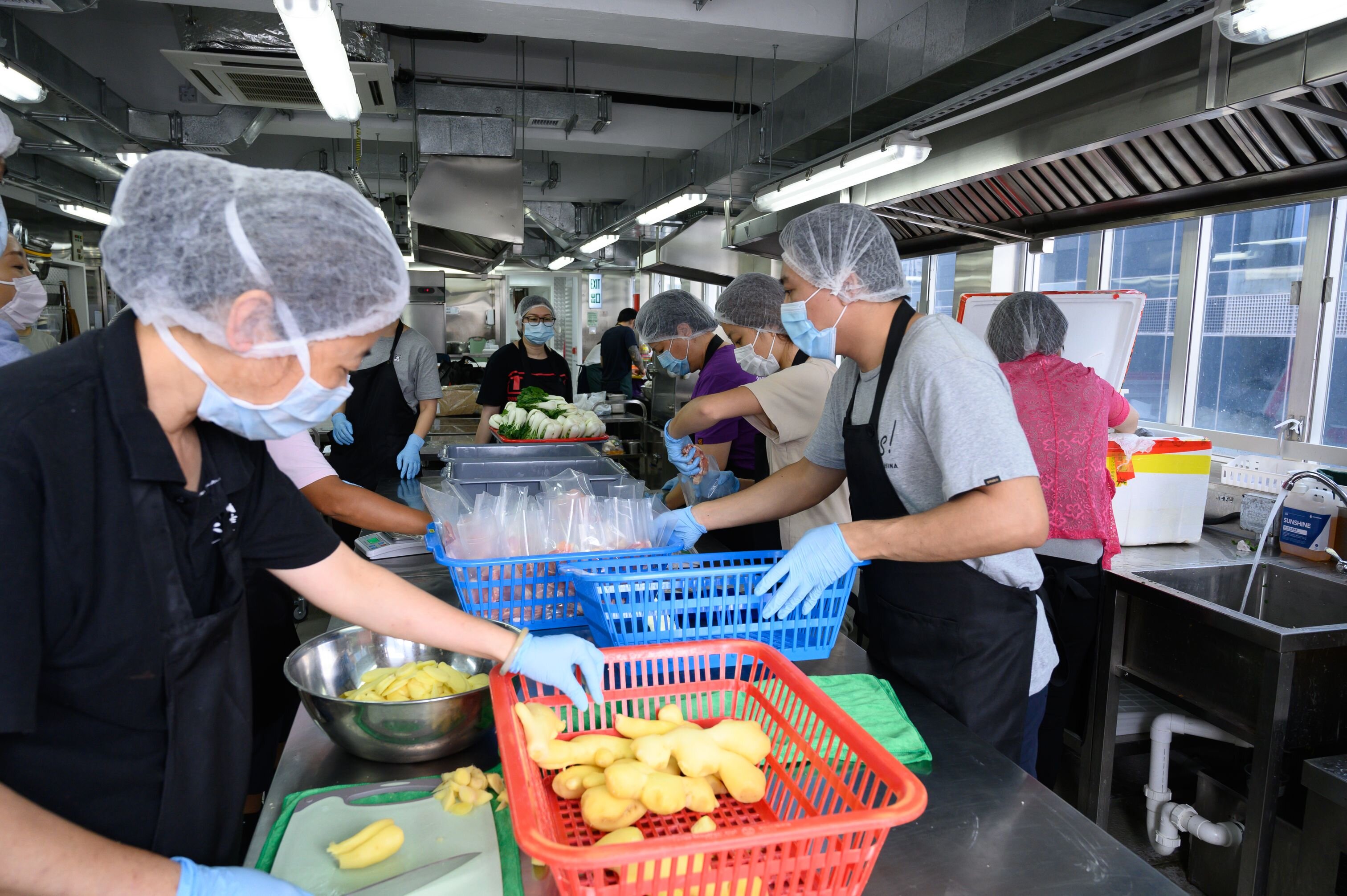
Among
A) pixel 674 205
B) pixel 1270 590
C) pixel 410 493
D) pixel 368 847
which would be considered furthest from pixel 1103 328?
pixel 368 847

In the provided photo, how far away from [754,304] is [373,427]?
228 cm

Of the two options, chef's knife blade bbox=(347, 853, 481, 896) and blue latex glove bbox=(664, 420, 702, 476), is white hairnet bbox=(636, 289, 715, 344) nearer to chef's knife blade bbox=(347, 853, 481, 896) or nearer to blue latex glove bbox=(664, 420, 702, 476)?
blue latex glove bbox=(664, 420, 702, 476)

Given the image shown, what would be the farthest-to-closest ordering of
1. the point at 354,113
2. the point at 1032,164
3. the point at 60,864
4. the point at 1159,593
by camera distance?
the point at 354,113 → the point at 1032,164 → the point at 1159,593 → the point at 60,864

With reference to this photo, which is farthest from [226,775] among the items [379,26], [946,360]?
[379,26]

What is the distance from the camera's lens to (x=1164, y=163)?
10.5 feet

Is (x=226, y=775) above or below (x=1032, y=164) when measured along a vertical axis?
below

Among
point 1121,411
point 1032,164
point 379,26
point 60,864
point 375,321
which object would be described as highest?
point 379,26

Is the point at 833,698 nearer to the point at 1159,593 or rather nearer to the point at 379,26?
the point at 1159,593

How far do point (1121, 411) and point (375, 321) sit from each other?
11.3ft

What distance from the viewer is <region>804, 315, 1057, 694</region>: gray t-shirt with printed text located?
1625 mm

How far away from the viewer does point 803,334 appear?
83.4 inches

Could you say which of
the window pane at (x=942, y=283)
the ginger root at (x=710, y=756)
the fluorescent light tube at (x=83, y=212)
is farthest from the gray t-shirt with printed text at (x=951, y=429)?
the fluorescent light tube at (x=83, y=212)

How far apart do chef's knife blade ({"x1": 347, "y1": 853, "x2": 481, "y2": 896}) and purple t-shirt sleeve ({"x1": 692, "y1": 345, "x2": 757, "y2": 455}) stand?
263 cm

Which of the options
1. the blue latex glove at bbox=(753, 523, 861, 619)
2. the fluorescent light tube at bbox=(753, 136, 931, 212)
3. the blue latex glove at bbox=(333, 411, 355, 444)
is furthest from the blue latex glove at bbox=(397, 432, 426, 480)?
the blue latex glove at bbox=(753, 523, 861, 619)
